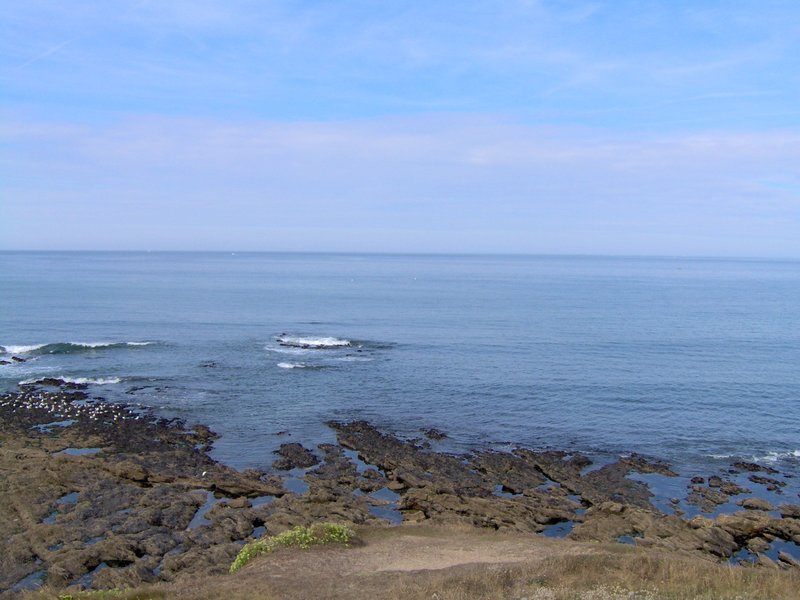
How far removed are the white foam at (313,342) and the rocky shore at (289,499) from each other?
3128 cm

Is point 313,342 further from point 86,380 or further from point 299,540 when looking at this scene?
point 299,540

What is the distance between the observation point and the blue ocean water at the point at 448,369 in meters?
48.9

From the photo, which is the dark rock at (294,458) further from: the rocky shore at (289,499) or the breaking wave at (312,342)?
the breaking wave at (312,342)

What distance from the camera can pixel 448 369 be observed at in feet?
225

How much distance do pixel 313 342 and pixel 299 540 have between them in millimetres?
54752

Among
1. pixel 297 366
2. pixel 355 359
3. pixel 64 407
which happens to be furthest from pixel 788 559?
pixel 64 407

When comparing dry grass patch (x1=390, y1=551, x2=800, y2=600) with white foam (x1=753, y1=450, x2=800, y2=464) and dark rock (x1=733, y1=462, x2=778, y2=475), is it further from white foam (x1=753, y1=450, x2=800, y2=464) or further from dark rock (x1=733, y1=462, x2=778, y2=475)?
white foam (x1=753, y1=450, x2=800, y2=464)

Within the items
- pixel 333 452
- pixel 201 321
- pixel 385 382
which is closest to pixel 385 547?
pixel 333 452

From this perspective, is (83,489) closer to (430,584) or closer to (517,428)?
(430,584)

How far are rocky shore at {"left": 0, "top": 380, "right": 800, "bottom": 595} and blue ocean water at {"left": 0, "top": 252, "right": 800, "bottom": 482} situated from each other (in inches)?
133

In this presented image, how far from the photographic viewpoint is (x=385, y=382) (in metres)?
62.7

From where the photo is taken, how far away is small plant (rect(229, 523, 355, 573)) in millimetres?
26688

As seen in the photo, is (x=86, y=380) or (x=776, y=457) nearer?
(x=776, y=457)

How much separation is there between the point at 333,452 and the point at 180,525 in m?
13.4
